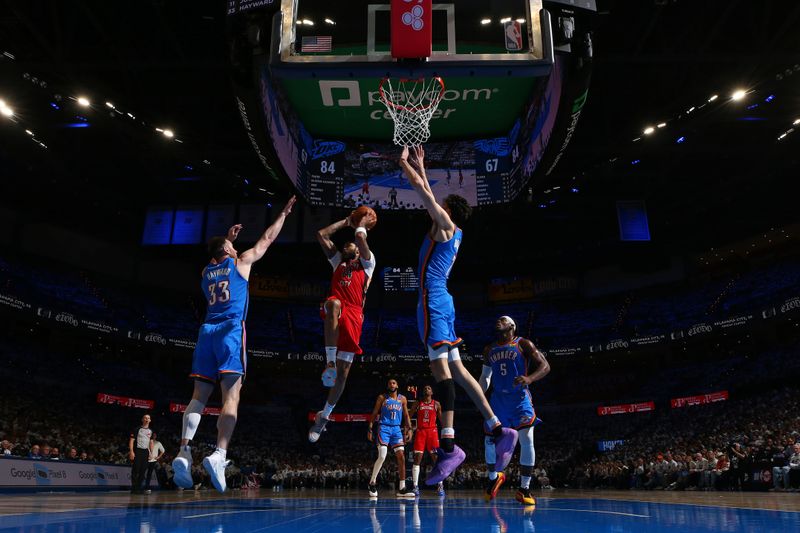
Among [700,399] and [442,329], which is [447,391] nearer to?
[442,329]

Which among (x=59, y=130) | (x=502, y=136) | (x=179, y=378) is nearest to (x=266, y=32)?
(x=502, y=136)

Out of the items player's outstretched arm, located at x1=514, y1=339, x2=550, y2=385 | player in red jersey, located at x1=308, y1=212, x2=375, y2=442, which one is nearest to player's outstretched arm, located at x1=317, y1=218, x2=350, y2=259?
player in red jersey, located at x1=308, y1=212, x2=375, y2=442

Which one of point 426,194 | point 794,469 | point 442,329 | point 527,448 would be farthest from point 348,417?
point 426,194

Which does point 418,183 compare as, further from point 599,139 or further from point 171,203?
point 171,203

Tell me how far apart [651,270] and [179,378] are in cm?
2660

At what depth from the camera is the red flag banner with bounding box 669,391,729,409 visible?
27453mm

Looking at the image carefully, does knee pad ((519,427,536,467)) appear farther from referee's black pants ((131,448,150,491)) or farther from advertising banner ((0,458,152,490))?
advertising banner ((0,458,152,490))

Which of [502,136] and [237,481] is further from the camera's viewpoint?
[237,481]

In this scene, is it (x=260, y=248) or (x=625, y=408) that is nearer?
(x=260, y=248)

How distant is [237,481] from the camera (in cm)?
2441

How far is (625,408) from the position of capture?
30688mm

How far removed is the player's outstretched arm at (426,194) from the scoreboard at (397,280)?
20492mm

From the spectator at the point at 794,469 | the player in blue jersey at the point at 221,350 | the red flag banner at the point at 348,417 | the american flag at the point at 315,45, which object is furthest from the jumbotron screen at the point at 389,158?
the red flag banner at the point at 348,417

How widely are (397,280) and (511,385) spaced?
19.1 metres
